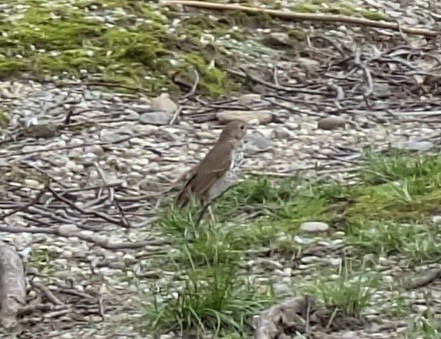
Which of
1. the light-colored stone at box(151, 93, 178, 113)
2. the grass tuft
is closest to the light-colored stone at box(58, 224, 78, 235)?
the grass tuft

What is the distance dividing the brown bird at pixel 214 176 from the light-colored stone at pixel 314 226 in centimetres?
36

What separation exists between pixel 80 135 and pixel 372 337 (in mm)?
3195

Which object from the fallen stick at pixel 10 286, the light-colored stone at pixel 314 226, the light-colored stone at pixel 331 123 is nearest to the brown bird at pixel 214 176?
the light-colored stone at pixel 314 226

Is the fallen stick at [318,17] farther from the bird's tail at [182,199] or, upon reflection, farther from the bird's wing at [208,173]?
the bird's tail at [182,199]

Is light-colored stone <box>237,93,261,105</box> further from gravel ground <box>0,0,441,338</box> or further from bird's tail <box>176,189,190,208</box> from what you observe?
bird's tail <box>176,189,190,208</box>

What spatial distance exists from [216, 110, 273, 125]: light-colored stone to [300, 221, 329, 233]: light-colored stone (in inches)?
74.5

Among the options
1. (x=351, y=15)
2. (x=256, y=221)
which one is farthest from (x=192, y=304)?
(x=351, y=15)

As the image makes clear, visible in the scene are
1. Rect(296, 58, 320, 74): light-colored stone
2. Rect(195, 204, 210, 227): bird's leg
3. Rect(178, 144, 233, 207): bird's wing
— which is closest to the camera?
Rect(195, 204, 210, 227): bird's leg

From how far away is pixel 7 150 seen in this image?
6.87 m

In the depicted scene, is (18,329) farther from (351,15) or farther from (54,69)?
(351,15)

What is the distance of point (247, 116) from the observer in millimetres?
7398

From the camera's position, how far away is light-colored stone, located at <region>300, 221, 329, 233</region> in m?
5.41

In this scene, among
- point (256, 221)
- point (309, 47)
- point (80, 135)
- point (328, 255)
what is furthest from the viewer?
point (309, 47)

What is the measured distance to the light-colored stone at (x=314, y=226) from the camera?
541 centimetres
